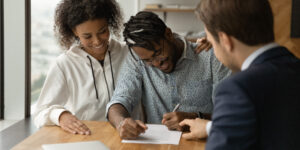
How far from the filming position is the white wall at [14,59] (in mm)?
4441

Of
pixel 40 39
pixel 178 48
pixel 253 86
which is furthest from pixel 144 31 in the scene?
pixel 40 39

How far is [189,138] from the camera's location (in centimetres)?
162

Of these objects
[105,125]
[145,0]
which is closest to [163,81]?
[105,125]

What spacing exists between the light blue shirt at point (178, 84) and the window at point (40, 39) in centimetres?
303

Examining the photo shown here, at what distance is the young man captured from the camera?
1825mm

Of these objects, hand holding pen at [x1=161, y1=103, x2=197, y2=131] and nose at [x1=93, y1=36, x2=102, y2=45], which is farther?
nose at [x1=93, y1=36, x2=102, y2=45]

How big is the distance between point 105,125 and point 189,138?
48 cm

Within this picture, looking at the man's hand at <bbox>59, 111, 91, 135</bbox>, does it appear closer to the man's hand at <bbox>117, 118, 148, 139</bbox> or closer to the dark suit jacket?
the man's hand at <bbox>117, 118, 148, 139</bbox>

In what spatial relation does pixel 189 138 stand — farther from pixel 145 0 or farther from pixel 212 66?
pixel 145 0

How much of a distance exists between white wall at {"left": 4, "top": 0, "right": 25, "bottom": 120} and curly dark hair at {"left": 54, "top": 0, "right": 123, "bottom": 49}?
2378 millimetres

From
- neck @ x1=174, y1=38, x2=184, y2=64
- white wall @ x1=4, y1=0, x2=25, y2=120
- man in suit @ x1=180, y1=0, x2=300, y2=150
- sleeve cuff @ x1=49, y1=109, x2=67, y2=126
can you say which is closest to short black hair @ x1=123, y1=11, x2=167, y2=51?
neck @ x1=174, y1=38, x2=184, y2=64

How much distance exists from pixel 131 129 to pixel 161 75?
19.0 inches

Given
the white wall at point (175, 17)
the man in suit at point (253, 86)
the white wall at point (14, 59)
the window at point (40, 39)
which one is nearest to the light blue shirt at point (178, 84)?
the man in suit at point (253, 86)

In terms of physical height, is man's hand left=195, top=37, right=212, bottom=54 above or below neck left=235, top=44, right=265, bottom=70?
below
